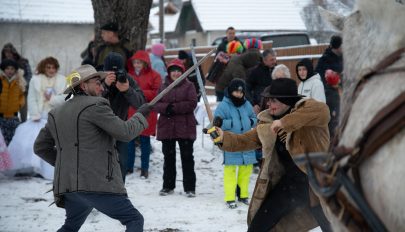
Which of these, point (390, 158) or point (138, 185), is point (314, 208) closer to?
point (390, 158)

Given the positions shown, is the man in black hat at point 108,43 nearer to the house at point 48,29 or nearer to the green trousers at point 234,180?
the green trousers at point 234,180

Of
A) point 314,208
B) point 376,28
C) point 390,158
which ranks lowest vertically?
point 314,208

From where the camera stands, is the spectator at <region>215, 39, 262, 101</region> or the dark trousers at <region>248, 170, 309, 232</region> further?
the spectator at <region>215, 39, 262, 101</region>

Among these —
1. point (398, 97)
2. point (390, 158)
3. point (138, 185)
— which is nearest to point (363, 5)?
point (398, 97)

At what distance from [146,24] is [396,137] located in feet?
26.1

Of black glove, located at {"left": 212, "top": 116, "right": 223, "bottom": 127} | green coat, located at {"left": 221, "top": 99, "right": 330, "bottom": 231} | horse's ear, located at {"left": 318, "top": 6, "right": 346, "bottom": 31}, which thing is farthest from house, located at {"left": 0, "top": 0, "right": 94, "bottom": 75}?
horse's ear, located at {"left": 318, "top": 6, "right": 346, "bottom": 31}

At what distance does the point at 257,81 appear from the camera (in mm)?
8758

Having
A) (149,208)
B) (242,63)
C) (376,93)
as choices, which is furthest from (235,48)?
(376,93)

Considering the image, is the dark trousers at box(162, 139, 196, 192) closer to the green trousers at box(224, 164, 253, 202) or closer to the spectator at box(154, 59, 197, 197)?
the spectator at box(154, 59, 197, 197)

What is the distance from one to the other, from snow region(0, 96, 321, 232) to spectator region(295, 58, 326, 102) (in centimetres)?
163

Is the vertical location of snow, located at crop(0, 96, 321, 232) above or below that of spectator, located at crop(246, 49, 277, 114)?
below

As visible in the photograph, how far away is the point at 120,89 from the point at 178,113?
1.60 meters

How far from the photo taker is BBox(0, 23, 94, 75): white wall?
3045 centimetres

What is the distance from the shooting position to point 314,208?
15.0 feet
